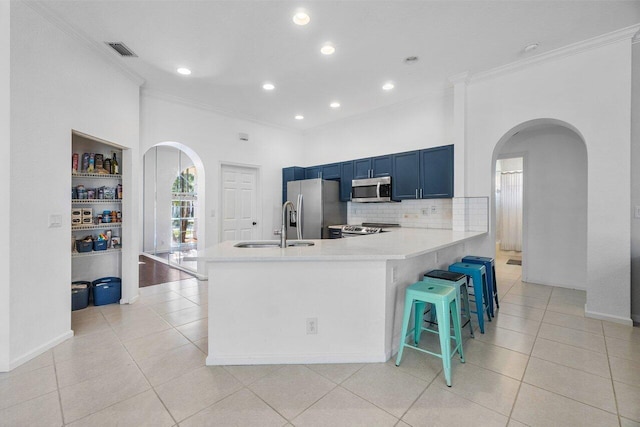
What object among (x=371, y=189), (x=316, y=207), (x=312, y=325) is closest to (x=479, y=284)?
(x=312, y=325)

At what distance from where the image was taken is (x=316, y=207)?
5500 millimetres

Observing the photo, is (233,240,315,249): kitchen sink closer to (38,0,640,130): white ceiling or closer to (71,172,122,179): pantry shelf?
(38,0,640,130): white ceiling

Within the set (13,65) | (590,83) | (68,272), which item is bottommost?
(68,272)

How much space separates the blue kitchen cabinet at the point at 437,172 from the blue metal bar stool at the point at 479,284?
4.63ft

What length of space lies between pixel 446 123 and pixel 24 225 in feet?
16.6

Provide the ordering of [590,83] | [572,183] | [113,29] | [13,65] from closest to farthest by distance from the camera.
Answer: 1. [13,65]
2. [113,29]
3. [590,83]
4. [572,183]

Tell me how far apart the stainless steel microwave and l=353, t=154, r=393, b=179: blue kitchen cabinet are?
114 mm

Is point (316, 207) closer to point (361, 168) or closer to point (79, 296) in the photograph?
point (361, 168)

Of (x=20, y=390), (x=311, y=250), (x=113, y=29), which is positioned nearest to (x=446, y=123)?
(x=311, y=250)

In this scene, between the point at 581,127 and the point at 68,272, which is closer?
the point at 68,272

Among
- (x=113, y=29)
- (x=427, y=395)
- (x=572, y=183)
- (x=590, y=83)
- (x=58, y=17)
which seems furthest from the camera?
(x=572, y=183)

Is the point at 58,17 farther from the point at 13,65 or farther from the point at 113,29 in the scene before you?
the point at 13,65

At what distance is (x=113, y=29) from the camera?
116 inches

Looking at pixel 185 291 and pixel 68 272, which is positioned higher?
pixel 68 272
